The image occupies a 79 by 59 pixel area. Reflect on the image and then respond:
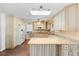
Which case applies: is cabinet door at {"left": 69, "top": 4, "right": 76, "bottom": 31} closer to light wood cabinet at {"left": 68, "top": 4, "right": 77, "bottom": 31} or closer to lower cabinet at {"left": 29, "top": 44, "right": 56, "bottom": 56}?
light wood cabinet at {"left": 68, "top": 4, "right": 77, "bottom": 31}

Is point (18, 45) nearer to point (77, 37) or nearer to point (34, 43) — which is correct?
point (34, 43)

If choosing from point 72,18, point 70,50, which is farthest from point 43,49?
point 72,18

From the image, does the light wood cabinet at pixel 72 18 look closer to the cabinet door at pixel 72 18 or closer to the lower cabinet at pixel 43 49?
the cabinet door at pixel 72 18

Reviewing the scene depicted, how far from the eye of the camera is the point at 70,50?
243 centimetres

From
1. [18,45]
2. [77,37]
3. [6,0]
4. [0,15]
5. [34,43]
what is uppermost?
[0,15]

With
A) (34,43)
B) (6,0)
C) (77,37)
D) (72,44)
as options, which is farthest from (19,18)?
(6,0)

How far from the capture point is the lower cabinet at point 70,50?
2.35 m

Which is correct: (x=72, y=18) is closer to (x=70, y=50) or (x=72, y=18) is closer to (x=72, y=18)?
(x=72, y=18)

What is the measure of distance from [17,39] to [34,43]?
331 centimetres

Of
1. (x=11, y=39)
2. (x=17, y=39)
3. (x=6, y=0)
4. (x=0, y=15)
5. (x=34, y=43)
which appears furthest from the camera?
(x=17, y=39)

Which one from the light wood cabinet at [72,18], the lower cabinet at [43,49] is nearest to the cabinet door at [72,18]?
the light wood cabinet at [72,18]

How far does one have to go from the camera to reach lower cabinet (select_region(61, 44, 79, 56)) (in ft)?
7.70

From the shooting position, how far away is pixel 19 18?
19.4ft

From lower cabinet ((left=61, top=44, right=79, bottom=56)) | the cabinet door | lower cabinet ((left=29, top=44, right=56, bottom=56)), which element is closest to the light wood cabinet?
the cabinet door
